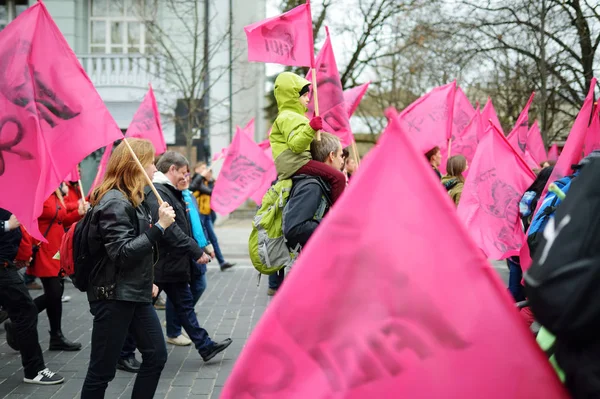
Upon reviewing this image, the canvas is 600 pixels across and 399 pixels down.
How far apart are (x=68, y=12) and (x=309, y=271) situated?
Result: 2160 centimetres

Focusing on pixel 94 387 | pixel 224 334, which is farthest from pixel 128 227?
pixel 224 334

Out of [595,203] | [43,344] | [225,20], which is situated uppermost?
[225,20]

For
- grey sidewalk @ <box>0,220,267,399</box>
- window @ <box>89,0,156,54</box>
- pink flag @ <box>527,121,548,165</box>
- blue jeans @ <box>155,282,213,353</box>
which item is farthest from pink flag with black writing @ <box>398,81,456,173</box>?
window @ <box>89,0,156,54</box>

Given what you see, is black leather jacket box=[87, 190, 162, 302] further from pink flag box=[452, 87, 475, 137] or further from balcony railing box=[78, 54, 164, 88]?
balcony railing box=[78, 54, 164, 88]

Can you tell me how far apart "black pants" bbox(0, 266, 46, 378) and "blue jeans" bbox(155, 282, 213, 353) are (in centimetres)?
104

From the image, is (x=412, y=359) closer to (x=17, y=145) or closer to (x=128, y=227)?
(x=128, y=227)

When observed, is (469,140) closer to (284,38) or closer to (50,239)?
(284,38)

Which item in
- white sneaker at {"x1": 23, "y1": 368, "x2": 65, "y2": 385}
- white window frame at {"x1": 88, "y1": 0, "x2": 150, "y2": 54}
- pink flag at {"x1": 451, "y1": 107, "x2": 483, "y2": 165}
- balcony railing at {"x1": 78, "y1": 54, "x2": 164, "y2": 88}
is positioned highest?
white window frame at {"x1": 88, "y1": 0, "x2": 150, "y2": 54}

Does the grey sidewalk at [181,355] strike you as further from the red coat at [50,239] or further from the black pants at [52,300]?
the red coat at [50,239]

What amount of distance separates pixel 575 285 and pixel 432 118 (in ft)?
23.8

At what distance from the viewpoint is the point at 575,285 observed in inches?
61.6

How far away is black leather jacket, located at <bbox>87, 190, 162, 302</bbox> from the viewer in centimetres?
369

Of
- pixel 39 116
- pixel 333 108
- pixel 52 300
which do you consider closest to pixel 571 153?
pixel 333 108

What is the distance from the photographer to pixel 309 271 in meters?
1.71
